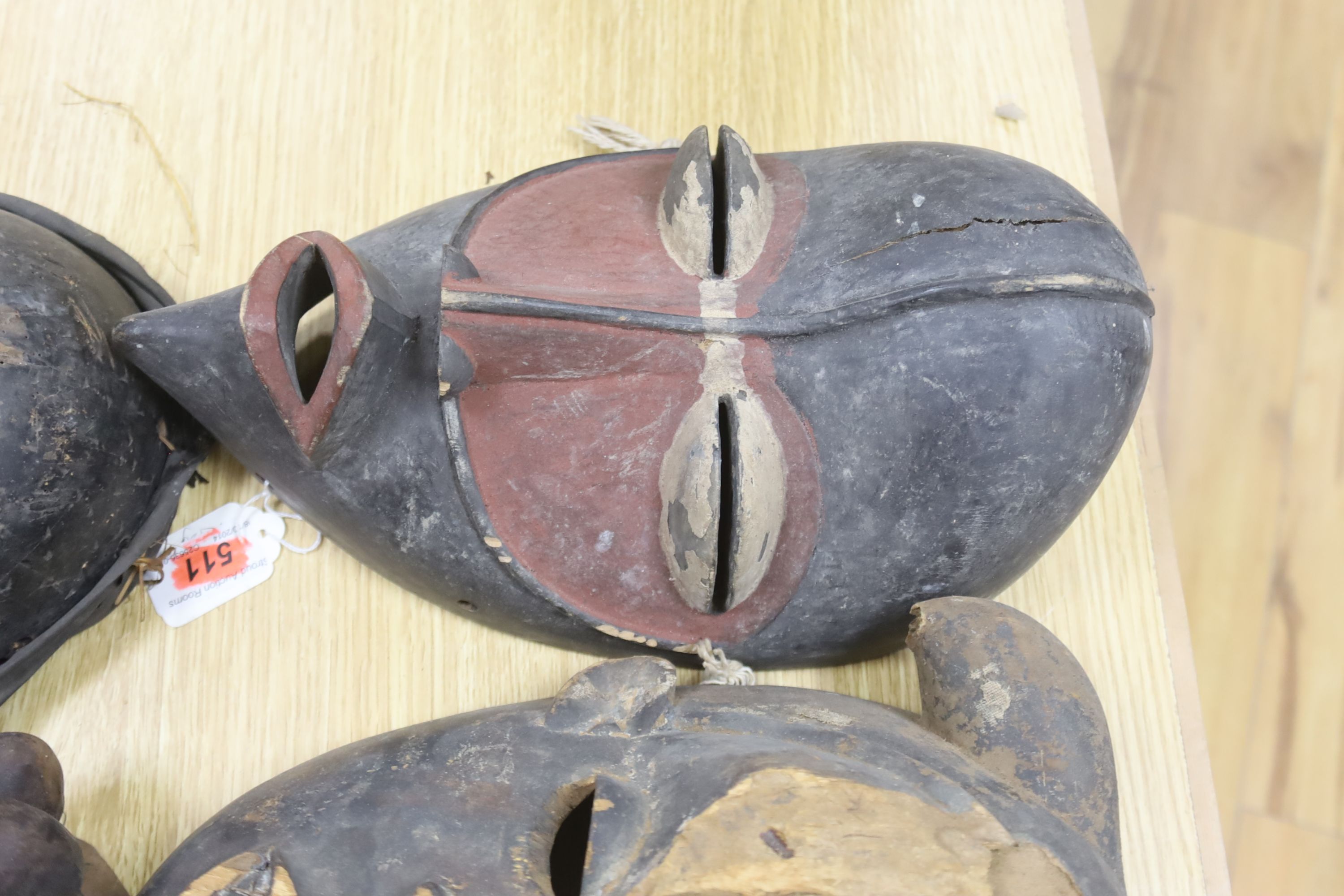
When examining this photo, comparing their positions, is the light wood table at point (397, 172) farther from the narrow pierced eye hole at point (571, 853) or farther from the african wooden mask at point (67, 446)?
the narrow pierced eye hole at point (571, 853)

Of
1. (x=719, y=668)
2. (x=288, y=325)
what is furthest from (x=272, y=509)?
(x=719, y=668)

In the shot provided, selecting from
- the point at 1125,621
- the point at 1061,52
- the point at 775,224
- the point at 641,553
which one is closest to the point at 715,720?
the point at 641,553

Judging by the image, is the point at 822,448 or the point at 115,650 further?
the point at 115,650

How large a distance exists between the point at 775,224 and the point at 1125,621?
2.32 ft

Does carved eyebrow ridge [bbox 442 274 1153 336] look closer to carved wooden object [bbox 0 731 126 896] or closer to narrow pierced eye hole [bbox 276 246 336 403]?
narrow pierced eye hole [bbox 276 246 336 403]

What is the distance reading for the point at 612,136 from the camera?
4.75 ft

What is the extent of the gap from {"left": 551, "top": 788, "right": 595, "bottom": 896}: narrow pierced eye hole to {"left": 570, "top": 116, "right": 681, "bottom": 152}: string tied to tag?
888 millimetres

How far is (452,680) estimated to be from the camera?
49.8 inches

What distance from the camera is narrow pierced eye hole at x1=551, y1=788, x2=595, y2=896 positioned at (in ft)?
3.12

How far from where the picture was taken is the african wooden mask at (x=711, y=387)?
0.99 m

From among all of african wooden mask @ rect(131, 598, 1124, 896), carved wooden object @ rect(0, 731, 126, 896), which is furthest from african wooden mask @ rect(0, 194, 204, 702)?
african wooden mask @ rect(131, 598, 1124, 896)

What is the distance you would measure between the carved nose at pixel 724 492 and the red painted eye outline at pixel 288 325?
1.08ft

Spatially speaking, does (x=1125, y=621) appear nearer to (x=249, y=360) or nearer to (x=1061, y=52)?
(x=1061, y=52)

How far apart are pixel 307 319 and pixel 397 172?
0.34 m
